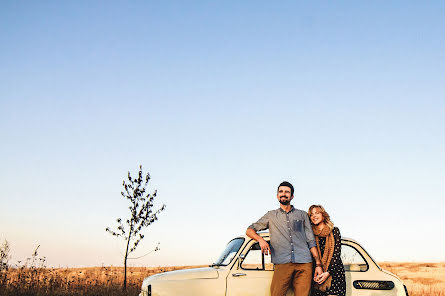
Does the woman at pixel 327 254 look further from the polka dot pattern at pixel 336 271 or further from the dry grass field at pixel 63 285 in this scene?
the dry grass field at pixel 63 285

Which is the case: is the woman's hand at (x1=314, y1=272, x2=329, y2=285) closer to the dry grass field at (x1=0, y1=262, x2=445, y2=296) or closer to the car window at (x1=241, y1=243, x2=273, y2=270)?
the car window at (x1=241, y1=243, x2=273, y2=270)

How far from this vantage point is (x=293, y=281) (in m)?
7.38

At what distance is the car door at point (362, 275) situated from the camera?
8039 millimetres

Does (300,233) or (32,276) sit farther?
(32,276)

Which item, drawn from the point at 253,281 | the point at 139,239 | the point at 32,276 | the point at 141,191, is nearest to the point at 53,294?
the point at 32,276

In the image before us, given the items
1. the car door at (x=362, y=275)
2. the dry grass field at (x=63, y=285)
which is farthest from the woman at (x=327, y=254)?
the dry grass field at (x=63, y=285)

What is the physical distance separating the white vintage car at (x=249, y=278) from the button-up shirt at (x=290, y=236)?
0.63 metres

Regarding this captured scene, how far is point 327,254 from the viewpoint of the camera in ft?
24.4

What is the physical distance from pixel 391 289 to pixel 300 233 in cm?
216

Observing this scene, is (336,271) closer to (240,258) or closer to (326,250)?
(326,250)

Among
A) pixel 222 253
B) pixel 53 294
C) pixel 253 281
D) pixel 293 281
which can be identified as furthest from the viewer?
pixel 53 294

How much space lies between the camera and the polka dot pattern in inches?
293

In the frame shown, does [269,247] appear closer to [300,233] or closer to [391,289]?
[300,233]

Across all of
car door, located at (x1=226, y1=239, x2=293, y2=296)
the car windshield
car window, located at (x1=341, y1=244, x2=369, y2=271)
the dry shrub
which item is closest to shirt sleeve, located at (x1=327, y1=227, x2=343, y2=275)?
car window, located at (x1=341, y1=244, x2=369, y2=271)
